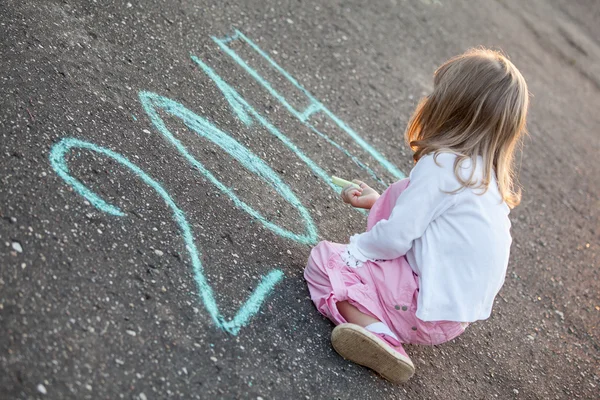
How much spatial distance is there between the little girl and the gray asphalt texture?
0.52 ft

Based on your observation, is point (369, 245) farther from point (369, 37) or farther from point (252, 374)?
point (369, 37)

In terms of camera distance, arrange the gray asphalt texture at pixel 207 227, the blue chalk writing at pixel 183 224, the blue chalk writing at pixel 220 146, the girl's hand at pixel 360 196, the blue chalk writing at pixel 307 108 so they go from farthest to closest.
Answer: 1. the blue chalk writing at pixel 307 108
2. the blue chalk writing at pixel 220 146
3. the girl's hand at pixel 360 196
4. the blue chalk writing at pixel 183 224
5. the gray asphalt texture at pixel 207 227

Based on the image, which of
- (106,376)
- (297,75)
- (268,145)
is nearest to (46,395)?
(106,376)

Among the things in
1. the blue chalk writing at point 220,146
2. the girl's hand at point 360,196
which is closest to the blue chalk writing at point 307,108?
the blue chalk writing at point 220,146

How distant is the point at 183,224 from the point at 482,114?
1224 mm

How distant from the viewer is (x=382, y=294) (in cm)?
257

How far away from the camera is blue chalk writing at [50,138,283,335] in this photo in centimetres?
239

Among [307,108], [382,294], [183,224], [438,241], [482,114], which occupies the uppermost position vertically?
[482,114]

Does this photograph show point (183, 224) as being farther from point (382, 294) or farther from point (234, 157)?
point (382, 294)

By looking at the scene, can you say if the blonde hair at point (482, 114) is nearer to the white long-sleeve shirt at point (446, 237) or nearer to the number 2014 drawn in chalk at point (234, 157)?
the white long-sleeve shirt at point (446, 237)

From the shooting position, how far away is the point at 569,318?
11.9ft

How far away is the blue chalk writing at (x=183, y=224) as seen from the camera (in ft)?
7.83

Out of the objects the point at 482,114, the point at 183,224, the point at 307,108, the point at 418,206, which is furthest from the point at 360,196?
the point at 307,108

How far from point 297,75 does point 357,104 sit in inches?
17.1
